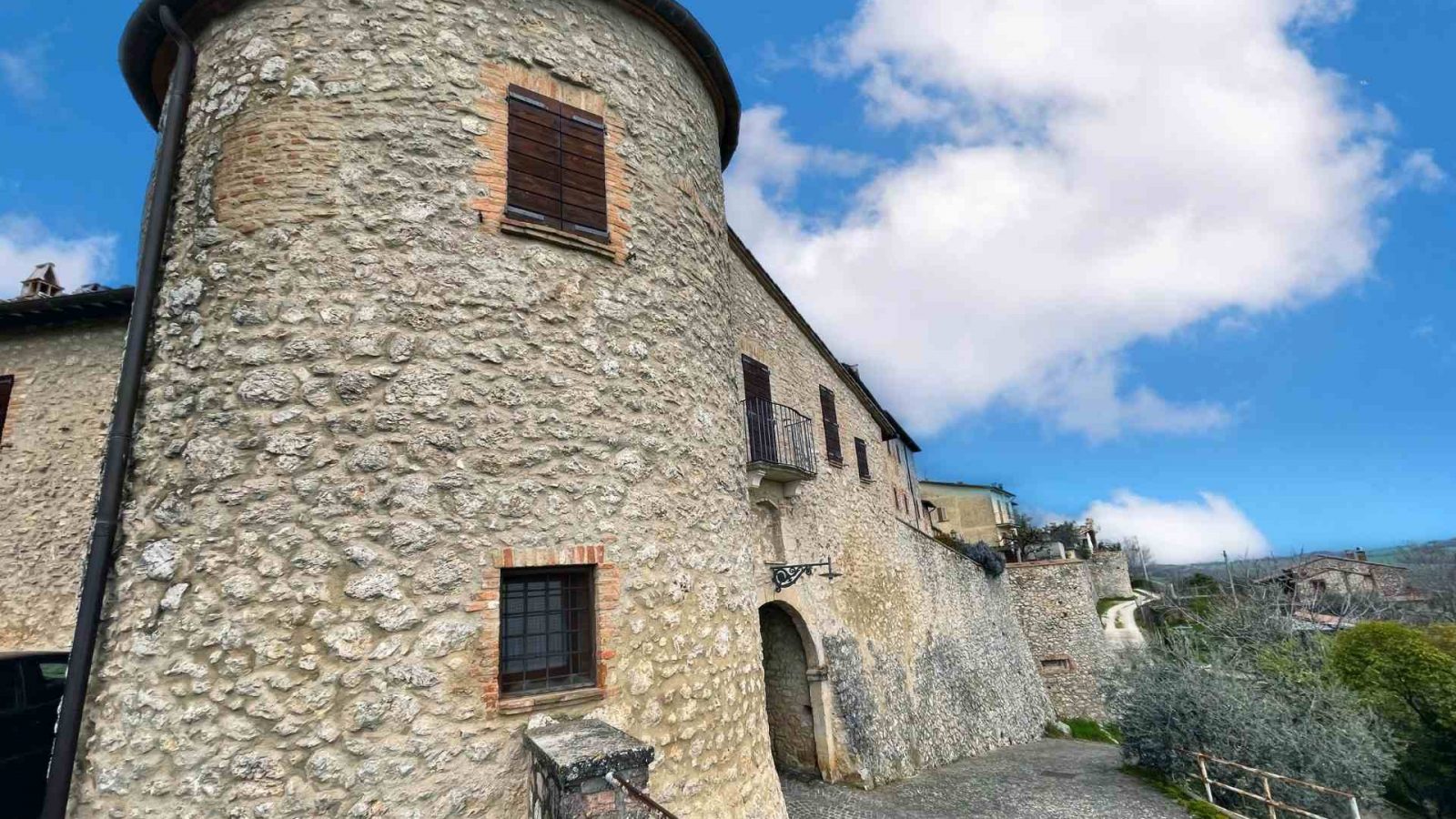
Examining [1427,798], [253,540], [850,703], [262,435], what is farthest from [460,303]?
[1427,798]

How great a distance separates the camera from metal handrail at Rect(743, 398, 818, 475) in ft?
32.8

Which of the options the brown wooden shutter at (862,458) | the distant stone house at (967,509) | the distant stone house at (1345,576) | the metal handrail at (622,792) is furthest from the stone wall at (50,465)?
the distant stone house at (1345,576)

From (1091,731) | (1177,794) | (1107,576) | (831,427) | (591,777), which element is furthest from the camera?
(1107,576)

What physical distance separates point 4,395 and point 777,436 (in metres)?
10.1

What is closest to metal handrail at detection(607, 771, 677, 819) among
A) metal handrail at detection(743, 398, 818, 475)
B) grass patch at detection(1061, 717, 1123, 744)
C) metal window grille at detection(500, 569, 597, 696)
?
metal window grille at detection(500, 569, 597, 696)

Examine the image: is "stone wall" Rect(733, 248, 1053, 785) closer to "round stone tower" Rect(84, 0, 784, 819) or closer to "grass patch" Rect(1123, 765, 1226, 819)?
"grass patch" Rect(1123, 765, 1226, 819)

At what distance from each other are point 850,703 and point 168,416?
10027mm

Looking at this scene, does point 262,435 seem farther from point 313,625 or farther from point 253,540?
point 313,625

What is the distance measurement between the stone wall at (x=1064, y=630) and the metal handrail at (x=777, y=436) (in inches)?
708

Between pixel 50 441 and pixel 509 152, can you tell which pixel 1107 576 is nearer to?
pixel 509 152

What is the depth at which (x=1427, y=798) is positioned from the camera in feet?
48.3

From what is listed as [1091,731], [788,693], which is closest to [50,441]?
[788,693]

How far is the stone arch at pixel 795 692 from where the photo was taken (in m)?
10.6

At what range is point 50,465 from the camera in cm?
812
